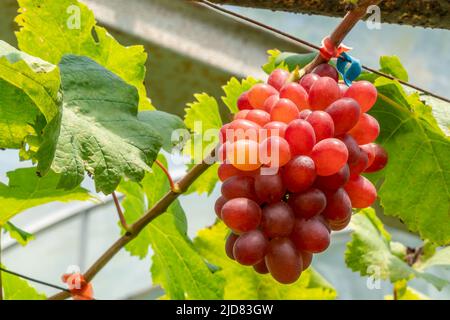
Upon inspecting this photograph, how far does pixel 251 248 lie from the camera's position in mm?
622

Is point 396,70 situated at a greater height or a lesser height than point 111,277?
greater

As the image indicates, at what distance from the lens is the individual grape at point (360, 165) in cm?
69

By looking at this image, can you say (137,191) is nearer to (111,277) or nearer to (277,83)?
(277,83)

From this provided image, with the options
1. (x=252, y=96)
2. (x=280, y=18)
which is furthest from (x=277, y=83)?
(x=280, y=18)

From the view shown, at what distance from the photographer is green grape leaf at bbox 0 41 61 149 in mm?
662

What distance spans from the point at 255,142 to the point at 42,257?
2682mm

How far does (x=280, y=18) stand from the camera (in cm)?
229

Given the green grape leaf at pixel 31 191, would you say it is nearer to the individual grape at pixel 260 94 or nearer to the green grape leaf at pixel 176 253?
the green grape leaf at pixel 176 253

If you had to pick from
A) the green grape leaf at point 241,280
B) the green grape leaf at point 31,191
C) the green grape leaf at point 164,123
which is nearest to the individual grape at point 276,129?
the green grape leaf at point 164,123

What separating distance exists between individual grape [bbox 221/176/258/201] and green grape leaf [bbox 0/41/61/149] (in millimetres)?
151

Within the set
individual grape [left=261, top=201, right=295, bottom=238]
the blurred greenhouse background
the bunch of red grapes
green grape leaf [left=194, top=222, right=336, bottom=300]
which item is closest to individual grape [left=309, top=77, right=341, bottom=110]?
the bunch of red grapes

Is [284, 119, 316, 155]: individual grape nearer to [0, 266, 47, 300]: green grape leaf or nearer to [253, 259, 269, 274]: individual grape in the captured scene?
[253, 259, 269, 274]: individual grape

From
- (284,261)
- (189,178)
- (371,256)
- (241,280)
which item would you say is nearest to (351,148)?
(284,261)

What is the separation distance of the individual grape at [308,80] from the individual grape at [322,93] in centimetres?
2
